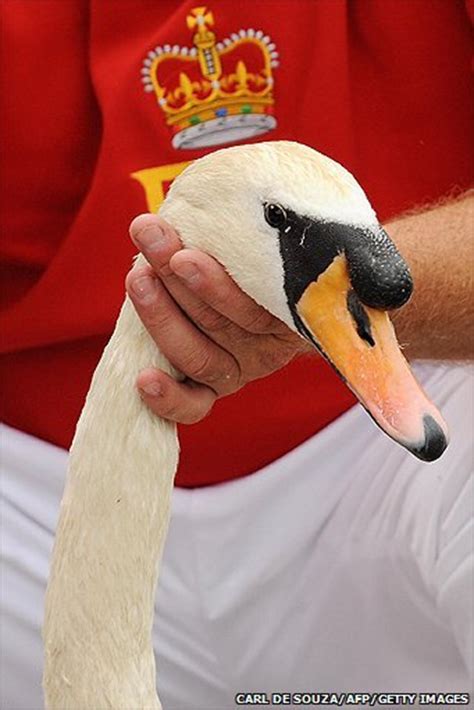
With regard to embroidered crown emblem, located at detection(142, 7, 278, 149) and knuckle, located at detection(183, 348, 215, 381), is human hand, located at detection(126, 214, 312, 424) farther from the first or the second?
embroidered crown emblem, located at detection(142, 7, 278, 149)

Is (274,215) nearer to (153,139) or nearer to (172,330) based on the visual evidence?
(172,330)

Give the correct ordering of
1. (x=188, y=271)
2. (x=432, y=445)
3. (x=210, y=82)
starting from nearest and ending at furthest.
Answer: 1. (x=432, y=445)
2. (x=188, y=271)
3. (x=210, y=82)

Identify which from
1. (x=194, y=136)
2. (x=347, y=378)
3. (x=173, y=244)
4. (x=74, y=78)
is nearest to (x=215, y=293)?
(x=173, y=244)

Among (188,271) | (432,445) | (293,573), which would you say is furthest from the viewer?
(293,573)

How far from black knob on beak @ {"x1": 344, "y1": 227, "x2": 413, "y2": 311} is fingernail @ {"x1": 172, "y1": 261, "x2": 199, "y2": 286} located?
0.15 metres

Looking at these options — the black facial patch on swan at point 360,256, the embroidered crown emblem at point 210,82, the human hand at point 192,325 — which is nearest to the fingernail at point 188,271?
the human hand at point 192,325

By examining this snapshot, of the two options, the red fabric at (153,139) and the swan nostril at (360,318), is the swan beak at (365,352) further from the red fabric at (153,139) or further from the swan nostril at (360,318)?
the red fabric at (153,139)

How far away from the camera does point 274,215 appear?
0.80 metres

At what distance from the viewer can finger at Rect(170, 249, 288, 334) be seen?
0.88 metres

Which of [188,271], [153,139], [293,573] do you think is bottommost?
[293,573]

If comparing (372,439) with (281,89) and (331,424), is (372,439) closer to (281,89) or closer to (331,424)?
(331,424)

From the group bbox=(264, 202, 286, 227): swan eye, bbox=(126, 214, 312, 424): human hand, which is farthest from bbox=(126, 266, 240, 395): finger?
bbox=(264, 202, 286, 227): swan eye

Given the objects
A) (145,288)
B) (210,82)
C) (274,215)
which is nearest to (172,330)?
(145,288)

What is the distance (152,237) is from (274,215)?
0.39 feet
